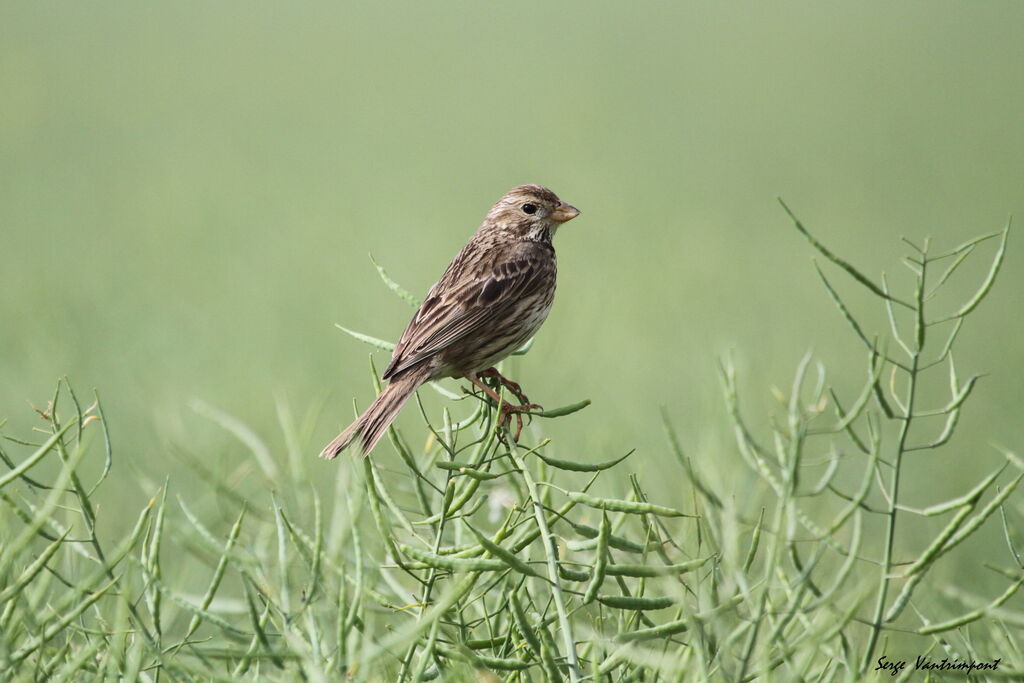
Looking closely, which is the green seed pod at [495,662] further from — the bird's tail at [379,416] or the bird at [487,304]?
the bird at [487,304]

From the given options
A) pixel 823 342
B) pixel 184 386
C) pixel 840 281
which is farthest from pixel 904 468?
pixel 184 386

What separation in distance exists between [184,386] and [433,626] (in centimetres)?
874

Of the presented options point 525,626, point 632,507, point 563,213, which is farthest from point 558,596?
point 563,213

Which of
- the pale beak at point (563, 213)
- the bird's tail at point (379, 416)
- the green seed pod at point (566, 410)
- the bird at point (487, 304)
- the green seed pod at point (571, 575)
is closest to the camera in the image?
the green seed pod at point (571, 575)

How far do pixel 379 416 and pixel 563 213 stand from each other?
75.5 inches

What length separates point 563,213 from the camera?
5.00m

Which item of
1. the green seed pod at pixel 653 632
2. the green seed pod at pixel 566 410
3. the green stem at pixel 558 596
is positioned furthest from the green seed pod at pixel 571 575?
the green seed pod at pixel 566 410

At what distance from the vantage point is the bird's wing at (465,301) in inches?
163

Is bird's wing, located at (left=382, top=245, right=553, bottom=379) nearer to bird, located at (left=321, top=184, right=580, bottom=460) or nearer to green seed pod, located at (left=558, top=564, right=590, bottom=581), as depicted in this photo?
bird, located at (left=321, top=184, right=580, bottom=460)

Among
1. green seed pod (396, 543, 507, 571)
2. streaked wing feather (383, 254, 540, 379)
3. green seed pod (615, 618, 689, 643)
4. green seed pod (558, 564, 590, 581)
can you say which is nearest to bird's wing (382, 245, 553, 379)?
streaked wing feather (383, 254, 540, 379)

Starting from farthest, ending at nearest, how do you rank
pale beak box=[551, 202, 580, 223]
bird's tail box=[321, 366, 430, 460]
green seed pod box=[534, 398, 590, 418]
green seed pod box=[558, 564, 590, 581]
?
pale beak box=[551, 202, 580, 223], bird's tail box=[321, 366, 430, 460], green seed pod box=[534, 398, 590, 418], green seed pod box=[558, 564, 590, 581]

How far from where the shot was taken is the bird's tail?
9.66ft

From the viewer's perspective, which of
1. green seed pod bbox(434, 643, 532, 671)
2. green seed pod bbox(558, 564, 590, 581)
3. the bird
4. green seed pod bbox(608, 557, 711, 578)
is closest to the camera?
green seed pod bbox(608, 557, 711, 578)

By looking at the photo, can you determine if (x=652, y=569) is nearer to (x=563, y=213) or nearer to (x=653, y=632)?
(x=653, y=632)
